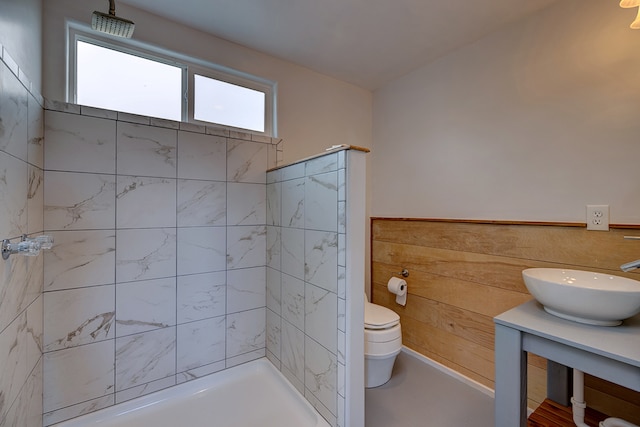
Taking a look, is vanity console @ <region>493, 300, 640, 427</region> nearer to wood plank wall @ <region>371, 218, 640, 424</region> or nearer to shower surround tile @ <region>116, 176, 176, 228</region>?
wood plank wall @ <region>371, 218, 640, 424</region>

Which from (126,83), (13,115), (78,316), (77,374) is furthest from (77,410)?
(126,83)

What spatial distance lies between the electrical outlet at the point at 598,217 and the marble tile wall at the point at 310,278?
1.30 m

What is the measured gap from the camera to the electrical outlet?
1380mm

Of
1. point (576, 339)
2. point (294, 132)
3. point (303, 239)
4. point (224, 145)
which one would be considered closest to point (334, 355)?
point (303, 239)

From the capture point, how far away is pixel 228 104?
205cm

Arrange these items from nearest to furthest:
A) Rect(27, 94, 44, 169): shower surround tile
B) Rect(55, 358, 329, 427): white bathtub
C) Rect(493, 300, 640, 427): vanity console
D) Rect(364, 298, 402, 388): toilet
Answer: Rect(493, 300, 640, 427): vanity console → Rect(27, 94, 44, 169): shower surround tile → Rect(55, 358, 329, 427): white bathtub → Rect(364, 298, 402, 388): toilet

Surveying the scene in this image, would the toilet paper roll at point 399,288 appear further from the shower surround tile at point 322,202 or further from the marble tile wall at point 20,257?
the marble tile wall at point 20,257

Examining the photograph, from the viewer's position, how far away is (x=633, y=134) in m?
1.32

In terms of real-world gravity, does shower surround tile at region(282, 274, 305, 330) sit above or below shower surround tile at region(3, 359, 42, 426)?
above

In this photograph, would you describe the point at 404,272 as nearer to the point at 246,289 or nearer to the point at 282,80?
the point at 246,289

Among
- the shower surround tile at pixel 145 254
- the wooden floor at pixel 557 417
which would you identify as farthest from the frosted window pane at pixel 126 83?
the wooden floor at pixel 557 417

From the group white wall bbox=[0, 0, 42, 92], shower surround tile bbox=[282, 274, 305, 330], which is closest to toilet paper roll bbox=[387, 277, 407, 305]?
shower surround tile bbox=[282, 274, 305, 330]

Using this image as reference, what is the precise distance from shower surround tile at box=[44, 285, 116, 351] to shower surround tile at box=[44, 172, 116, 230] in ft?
1.17

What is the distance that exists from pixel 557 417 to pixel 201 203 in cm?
223
